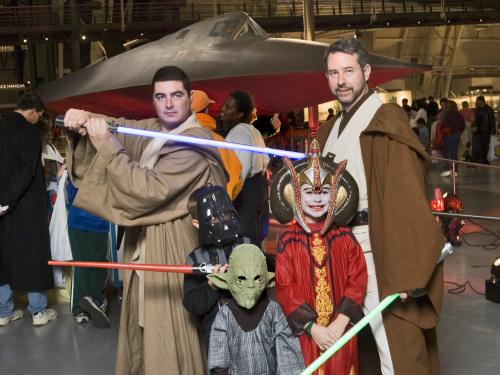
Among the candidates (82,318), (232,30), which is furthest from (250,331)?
(232,30)

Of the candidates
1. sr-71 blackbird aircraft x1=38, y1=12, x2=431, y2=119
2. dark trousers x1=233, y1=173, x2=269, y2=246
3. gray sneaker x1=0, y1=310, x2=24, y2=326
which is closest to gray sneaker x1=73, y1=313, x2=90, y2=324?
gray sneaker x1=0, y1=310, x2=24, y2=326

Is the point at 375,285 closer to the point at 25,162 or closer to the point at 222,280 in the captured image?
the point at 222,280

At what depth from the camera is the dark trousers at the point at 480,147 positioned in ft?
44.4

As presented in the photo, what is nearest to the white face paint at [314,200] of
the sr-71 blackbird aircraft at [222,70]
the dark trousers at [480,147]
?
the sr-71 blackbird aircraft at [222,70]

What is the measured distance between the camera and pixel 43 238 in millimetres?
4719

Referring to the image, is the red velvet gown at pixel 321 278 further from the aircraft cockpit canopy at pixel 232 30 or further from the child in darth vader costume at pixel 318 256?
the aircraft cockpit canopy at pixel 232 30

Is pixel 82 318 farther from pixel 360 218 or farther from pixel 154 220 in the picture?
pixel 360 218

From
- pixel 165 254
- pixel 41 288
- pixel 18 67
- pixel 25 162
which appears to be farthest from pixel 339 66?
pixel 18 67

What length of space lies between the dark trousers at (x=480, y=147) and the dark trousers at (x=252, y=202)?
9.94 m

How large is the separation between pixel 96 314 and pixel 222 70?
17.2 ft

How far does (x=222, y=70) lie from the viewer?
9328mm

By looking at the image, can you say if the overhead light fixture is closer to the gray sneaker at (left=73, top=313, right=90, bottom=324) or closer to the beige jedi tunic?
the gray sneaker at (left=73, top=313, right=90, bottom=324)

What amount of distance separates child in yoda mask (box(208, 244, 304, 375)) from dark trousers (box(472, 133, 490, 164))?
12.2 metres

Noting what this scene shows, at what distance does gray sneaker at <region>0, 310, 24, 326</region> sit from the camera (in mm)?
4828
